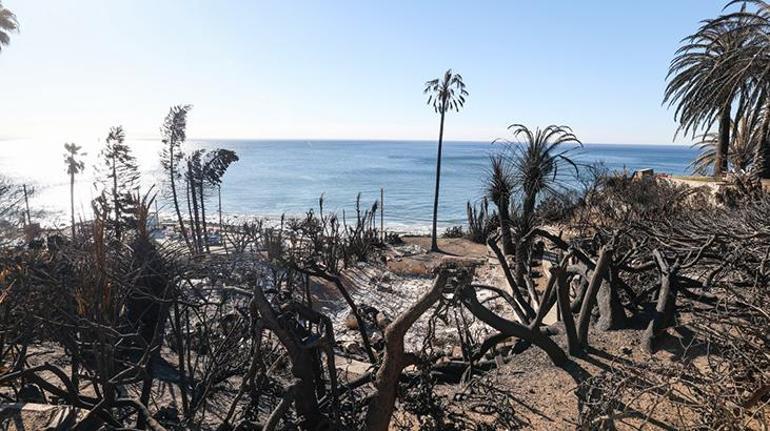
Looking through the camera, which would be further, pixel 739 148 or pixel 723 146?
pixel 723 146

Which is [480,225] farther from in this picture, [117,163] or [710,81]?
[117,163]

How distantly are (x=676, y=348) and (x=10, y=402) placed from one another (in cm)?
653

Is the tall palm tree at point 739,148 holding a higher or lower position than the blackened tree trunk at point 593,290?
higher

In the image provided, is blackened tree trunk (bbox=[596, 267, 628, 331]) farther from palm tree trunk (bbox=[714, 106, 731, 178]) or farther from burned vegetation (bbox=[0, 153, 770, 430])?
palm tree trunk (bbox=[714, 106, 731, 178])

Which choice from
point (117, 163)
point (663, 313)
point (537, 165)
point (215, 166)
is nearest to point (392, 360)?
point (663, 313)

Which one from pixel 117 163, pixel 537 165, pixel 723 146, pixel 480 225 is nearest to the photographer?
pixel 537 165

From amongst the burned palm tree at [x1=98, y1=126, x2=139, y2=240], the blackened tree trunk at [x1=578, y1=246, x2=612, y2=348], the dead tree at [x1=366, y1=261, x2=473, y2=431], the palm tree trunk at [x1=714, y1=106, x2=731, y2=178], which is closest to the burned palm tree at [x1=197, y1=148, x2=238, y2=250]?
the burned palm tree at [x1=98, y1=126, x2=139, y2=240]

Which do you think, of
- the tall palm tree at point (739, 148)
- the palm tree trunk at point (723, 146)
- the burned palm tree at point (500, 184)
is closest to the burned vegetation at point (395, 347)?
the burned palm tree at point (500, 184)

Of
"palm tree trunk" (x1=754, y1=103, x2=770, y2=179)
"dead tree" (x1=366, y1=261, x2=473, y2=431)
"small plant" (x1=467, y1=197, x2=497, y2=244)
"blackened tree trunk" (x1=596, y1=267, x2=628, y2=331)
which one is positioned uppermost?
"palm tree trunk" (x1=754, y1=103, x2=770, y2=179)

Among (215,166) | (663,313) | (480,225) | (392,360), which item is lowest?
(480,225)

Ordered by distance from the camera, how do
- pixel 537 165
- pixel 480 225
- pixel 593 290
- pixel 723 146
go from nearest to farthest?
pixel 593 290 → pixel 537 165 → pixel 723 146 → pixel 480 225

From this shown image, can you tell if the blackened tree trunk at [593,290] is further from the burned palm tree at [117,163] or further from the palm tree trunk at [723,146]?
the burned palm tree at [117,163]

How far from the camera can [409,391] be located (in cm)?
411

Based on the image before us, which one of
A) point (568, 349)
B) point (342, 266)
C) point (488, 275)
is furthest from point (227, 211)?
point (568, 349)
